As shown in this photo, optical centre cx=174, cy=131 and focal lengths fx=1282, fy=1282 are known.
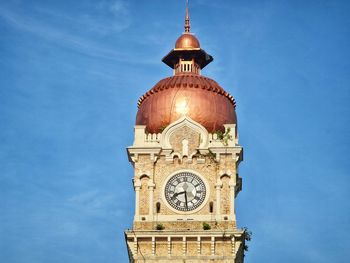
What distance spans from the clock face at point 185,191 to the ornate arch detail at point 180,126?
7.19 ft

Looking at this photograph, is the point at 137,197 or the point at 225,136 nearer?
the point at 137,197

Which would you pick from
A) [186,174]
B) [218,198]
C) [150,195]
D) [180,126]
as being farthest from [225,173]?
[150,195]

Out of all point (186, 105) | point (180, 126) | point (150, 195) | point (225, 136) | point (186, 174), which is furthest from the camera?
point (186, 105)

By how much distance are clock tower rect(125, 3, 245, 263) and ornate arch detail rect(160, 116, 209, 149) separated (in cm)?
6

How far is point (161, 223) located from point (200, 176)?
378 centimetres

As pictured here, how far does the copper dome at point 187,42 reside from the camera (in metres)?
81.8

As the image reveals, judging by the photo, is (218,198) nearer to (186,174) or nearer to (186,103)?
(186,174)

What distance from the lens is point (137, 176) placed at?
7688 centimetres

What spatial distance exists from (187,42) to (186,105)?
17.0 feet

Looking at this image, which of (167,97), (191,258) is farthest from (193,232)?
(167,97)

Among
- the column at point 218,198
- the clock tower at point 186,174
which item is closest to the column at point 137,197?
the clock tower at point 186,174

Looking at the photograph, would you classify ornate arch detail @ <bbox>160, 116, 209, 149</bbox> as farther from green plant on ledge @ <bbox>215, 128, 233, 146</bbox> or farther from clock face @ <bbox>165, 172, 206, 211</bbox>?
clock face @ <bbox>165, 172, 206, 211</bbox>

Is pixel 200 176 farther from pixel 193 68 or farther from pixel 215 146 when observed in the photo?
pixel 193 68

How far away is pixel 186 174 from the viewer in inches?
3031
